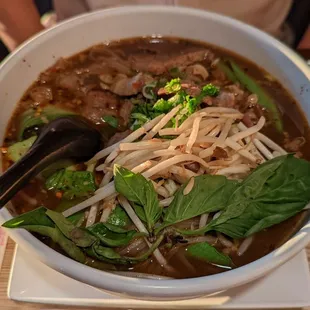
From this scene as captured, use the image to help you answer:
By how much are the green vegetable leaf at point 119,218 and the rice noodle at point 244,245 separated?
0.93 ft

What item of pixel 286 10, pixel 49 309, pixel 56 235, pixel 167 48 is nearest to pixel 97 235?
pixel 56 235

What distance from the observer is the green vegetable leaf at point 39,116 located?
1.39 m

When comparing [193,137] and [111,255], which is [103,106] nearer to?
[193,137]

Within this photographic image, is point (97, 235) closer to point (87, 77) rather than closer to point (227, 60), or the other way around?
point (87, 77)

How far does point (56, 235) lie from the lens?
3.39ft

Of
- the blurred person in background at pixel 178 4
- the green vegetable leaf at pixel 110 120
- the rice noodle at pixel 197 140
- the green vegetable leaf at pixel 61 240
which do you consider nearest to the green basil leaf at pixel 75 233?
the green vegetable leaf at pixel 61 240

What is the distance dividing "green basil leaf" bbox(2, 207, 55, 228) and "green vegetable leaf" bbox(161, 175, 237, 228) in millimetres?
273

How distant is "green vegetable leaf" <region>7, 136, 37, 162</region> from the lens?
4.20 feet

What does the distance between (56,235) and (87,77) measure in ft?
2.30

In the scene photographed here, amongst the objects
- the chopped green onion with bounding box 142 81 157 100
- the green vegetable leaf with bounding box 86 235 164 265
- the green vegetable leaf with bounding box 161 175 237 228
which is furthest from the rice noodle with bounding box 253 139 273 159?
the green vegetable leaf with bounding box 86 235 164 265

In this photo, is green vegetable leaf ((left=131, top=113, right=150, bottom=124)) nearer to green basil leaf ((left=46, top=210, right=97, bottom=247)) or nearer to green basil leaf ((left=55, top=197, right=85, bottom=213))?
green basil leaf ((left=55, top=197, right=85, bottom=213))

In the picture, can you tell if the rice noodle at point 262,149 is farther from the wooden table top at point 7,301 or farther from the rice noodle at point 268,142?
the wooden table top at point 7,301

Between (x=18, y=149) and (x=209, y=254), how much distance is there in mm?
605

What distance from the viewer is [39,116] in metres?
1.43
